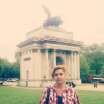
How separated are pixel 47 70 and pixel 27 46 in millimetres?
7732

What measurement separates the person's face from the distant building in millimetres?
35332

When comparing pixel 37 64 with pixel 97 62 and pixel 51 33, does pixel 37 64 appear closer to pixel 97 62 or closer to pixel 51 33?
pixel 51 33

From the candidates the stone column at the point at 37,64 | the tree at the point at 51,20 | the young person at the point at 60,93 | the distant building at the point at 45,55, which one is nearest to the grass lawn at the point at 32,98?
the young person at the point at 60,93

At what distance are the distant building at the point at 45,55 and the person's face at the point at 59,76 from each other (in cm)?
3533

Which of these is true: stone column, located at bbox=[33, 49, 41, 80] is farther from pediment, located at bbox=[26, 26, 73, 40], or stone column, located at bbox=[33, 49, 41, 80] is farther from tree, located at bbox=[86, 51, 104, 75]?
tree, located at bbox=[86, 51, 104, 75]

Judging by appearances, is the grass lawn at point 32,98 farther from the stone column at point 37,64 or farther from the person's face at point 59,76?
the stone column at point 37,64

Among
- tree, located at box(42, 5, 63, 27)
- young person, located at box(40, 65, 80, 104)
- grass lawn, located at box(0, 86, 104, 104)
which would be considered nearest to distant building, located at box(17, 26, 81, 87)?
tree, located at box(42, 5, 63, 27)

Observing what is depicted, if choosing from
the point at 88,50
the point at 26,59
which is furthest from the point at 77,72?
the point at 88,50

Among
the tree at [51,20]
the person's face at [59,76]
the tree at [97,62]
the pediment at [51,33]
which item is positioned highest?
the tree at [51,20]

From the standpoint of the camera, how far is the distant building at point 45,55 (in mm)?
40531

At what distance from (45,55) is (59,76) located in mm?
36240

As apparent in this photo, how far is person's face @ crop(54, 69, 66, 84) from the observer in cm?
449

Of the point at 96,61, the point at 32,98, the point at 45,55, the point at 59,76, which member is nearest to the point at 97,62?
the point at 96,61

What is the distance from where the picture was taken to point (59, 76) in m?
4.52
